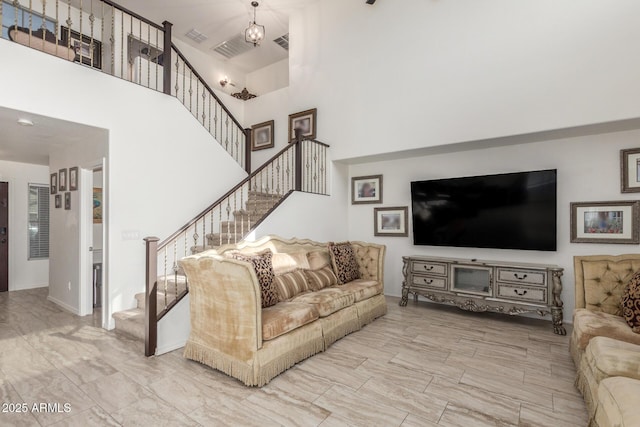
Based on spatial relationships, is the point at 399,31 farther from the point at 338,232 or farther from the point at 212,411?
the point at 212,411

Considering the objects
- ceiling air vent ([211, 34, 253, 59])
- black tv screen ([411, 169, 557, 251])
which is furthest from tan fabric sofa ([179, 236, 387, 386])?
ceiling air vent ([211, 34, 253, 59])

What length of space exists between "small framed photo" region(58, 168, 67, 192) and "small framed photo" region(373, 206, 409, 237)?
4988mm

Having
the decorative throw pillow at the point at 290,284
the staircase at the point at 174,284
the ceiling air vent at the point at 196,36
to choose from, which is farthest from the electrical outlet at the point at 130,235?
the ceiling air vent at the point at 196,36

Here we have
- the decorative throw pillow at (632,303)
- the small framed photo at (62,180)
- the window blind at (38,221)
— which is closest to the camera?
the decorative throw pillow at (632,303)

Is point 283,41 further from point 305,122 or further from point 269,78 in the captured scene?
point 305,122

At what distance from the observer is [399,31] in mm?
4902

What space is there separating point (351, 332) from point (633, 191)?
149 inches

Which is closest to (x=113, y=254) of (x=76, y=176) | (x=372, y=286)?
(x=76, y=176)

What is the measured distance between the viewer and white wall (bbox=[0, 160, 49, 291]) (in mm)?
6055

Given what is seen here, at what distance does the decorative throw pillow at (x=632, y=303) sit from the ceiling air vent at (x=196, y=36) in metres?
8.08

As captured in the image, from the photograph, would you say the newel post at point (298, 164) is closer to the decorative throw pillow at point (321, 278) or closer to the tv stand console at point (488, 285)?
the decorative throw pillow at point (321, 278)

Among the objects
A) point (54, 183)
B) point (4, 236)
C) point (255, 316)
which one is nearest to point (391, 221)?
point (255, 316)

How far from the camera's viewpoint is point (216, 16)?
6230 mm

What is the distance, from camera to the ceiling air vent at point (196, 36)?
22.2ft
